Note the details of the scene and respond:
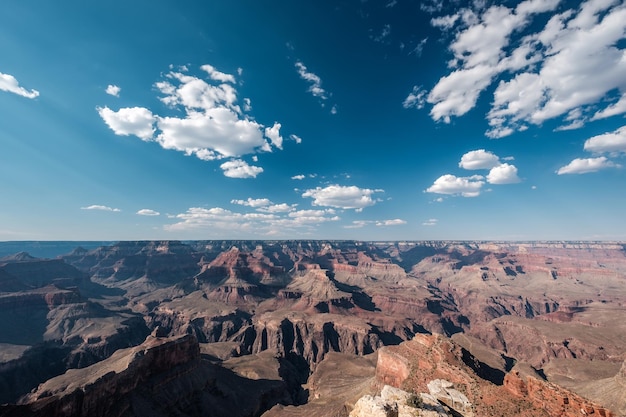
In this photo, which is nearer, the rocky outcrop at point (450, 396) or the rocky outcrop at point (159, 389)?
the rocky outcrop at point (450, 396)

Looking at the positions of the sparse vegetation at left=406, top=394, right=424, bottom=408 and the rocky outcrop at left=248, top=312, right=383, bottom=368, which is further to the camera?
the rocky outcrop at left=248, top=312, right=383, bottom=368

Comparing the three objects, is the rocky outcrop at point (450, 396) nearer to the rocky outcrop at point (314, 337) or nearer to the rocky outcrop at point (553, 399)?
the rocky outcrop at point (553, 399)

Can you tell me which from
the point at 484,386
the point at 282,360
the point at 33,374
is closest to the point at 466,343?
the point at 282,360

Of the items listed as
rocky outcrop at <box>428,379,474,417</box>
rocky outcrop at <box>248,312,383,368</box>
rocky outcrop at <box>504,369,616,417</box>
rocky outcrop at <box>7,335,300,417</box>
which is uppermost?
rocky outcrop at <box>504,369,616,417</box>

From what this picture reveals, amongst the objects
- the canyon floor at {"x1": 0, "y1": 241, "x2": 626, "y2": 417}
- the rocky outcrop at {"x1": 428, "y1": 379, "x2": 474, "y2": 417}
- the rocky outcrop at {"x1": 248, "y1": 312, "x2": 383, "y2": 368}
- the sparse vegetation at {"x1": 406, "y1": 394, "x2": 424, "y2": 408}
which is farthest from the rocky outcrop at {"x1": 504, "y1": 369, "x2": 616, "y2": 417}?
the rocky outcrop at {"x1": 248, "y1": 312, "x2": 383, "y2": 368}

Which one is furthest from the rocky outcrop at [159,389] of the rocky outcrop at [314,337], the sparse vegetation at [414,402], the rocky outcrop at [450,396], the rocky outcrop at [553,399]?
the rocky outcrop at [553,399]

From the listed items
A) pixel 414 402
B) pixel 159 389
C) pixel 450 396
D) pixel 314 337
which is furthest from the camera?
pixel 314 337

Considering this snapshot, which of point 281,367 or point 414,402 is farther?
point 281,367

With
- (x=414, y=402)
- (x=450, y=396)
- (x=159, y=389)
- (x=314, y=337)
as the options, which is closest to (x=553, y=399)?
(x=450, y=396)

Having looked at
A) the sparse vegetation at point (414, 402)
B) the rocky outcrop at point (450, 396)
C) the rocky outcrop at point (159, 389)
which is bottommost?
the rocky outcrop at point (159, 389)

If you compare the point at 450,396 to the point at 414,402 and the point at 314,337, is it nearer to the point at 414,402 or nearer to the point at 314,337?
the point at 414,402

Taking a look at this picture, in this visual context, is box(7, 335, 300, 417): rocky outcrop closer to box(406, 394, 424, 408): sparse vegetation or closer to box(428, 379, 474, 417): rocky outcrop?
box(428, 379, 474, 417): rocky outcrop
